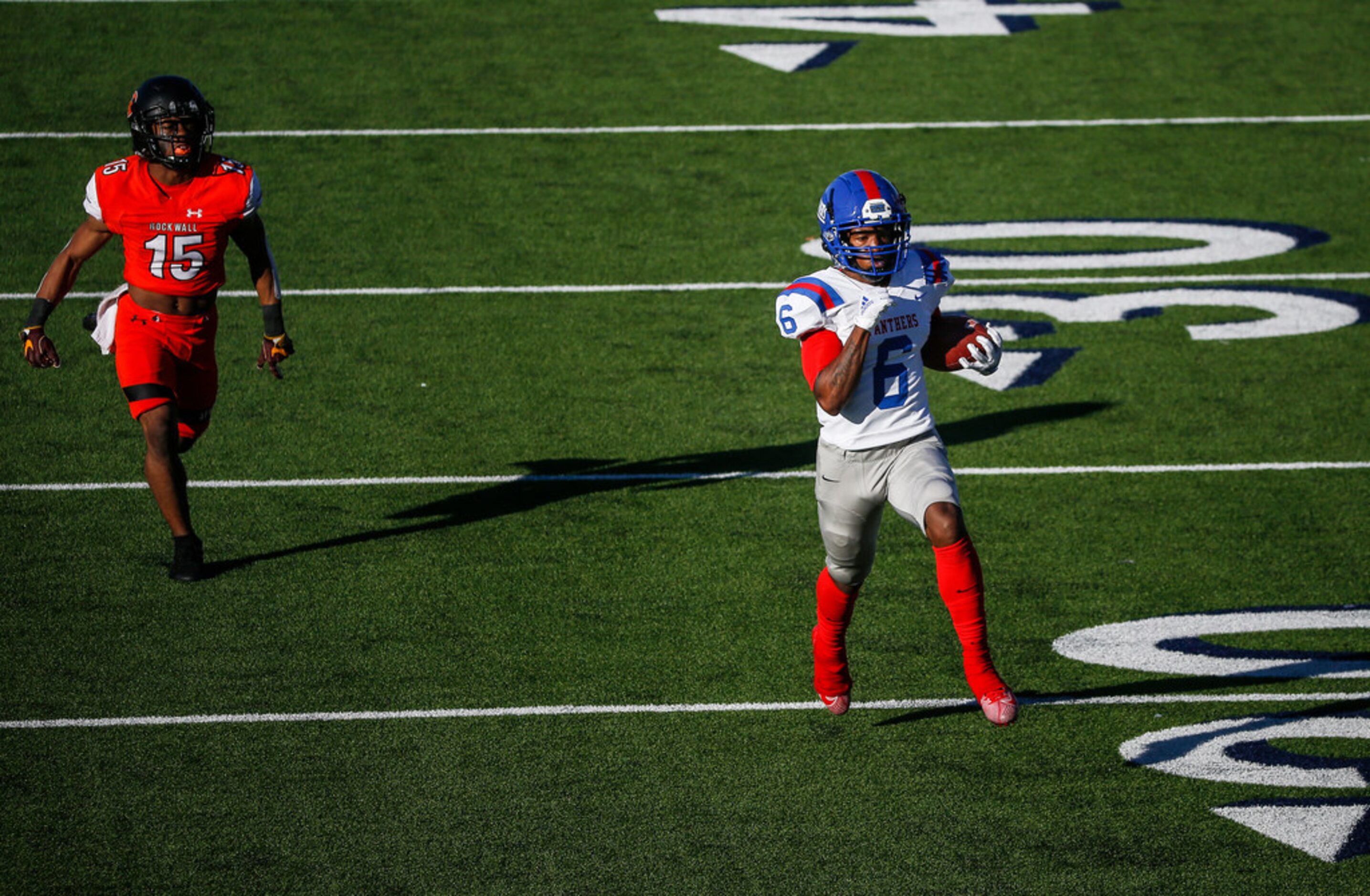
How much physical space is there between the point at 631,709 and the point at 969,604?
1463 millimetres

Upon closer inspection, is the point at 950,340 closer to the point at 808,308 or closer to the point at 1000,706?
the point at 808,308

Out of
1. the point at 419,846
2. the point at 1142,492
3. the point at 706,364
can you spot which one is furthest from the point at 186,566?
the point at 1142,492

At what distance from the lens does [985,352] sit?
512 cm

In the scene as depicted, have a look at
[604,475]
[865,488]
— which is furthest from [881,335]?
[604,475]

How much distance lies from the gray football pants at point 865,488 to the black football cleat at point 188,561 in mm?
2964

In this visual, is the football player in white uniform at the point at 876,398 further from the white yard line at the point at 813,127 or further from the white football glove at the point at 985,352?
the white yard line at the point at 813,127

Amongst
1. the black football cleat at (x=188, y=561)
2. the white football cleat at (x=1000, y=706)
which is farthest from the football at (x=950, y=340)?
the black football cleat at (x=188, y=561)

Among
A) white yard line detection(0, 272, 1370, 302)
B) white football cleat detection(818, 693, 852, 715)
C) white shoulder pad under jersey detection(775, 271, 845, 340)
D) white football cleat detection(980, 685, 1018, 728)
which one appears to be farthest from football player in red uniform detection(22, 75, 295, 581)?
white football cleat detection(980, 685, 1018, 728)

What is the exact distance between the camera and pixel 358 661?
614cm

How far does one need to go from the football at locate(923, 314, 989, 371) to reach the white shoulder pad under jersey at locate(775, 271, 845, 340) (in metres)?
0.39

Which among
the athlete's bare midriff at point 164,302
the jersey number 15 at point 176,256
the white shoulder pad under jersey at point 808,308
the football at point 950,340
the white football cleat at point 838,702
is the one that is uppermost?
the white shoulder pad under jersey at point 808,308

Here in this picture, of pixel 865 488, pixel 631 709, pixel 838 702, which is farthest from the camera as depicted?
pixel 631 709

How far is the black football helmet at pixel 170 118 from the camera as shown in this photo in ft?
21.1

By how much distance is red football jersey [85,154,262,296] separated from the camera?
668cm
